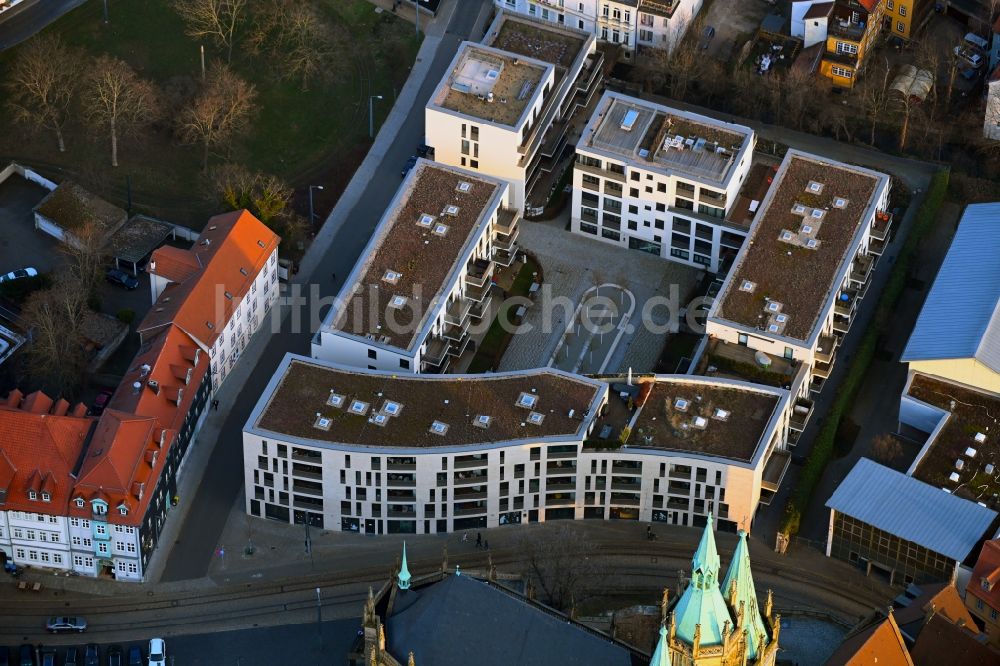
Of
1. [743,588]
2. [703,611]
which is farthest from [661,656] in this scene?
[743,588]

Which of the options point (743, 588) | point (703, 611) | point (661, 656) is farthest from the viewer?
point (743, 588)

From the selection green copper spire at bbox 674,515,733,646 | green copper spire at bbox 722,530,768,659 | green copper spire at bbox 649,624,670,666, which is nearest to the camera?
green copper spire at bbox 649,624,670,666

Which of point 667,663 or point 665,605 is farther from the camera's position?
point 665,605

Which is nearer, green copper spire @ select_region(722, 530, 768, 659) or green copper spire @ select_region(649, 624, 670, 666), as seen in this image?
green copper spire @ select_region(649, 624, 670, 666)

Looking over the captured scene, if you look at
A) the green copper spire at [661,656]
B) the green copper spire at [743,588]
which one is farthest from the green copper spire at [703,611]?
the green copper spire at [661,656]

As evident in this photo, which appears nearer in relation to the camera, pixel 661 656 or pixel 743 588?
pixel 661 656

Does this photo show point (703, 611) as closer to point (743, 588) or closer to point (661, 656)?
point (743, 588)

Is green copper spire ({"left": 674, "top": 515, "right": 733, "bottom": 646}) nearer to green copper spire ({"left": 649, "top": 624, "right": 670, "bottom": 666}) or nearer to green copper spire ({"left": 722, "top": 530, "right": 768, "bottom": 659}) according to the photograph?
green copper spire ({"left": 722, "top": 530, "right": 768, "bottom": 659})

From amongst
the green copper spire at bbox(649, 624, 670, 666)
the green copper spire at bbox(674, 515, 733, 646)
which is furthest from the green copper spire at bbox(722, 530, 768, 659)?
the green copper spire at bbox(649, 624, 670, 666)
